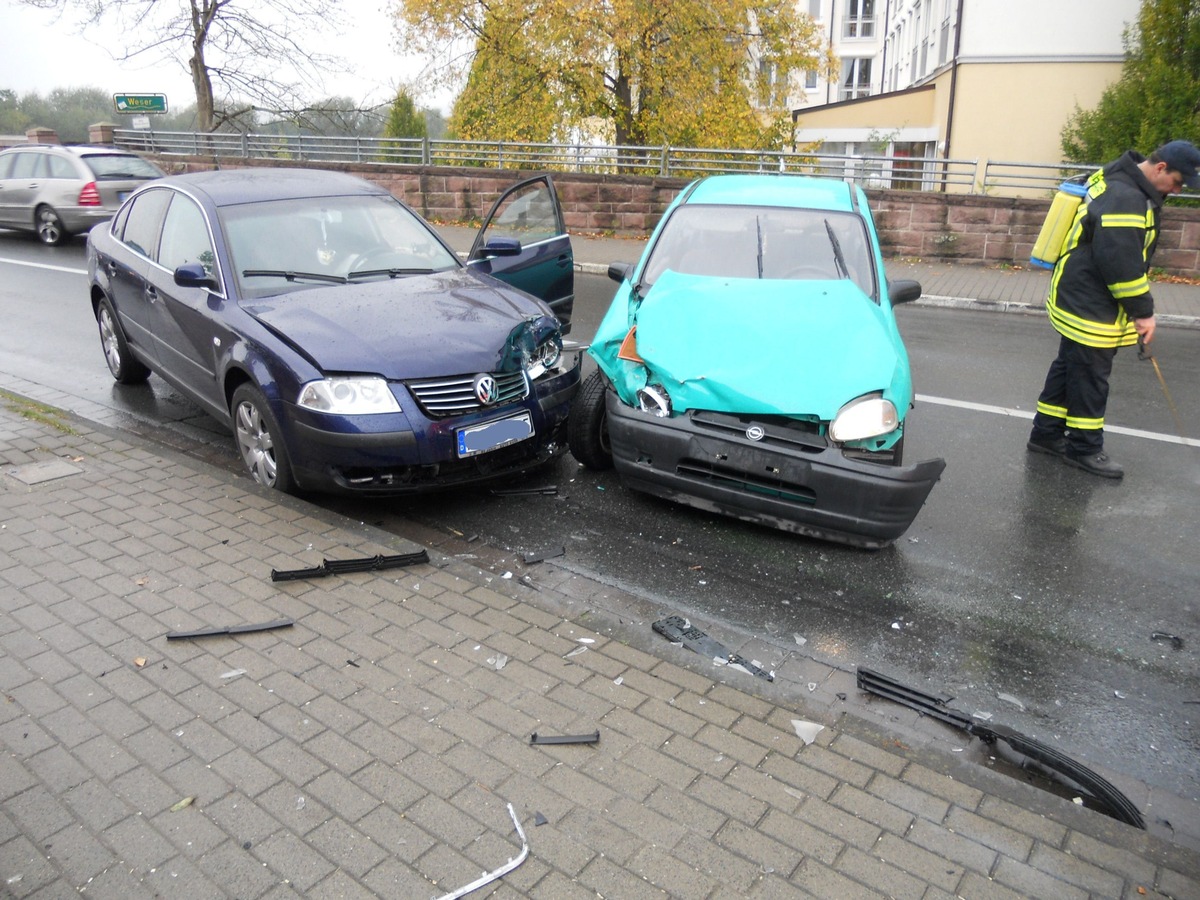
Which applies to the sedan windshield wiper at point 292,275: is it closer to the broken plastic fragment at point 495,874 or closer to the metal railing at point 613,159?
the broken plastic fragment at point 495,874

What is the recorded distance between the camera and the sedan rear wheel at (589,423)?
5781 mm

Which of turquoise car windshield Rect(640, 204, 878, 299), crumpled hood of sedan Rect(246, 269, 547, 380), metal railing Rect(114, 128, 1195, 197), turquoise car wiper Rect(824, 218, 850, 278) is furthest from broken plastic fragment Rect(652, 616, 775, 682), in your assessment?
metal railing Rect(114, 128, 1195, 197)

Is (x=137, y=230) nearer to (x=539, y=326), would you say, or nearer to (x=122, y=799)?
(x=539, y=326)

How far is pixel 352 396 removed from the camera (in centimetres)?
488

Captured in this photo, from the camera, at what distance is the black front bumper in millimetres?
4562

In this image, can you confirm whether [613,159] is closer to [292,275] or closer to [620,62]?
[620,62]

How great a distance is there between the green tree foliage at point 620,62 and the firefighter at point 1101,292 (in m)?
19.0

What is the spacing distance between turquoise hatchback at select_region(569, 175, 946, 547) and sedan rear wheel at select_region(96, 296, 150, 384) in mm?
4002

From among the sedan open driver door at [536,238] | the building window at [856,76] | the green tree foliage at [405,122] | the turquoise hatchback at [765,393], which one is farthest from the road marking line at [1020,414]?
the building window at [856,76]

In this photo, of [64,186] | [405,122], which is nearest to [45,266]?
[64,186]

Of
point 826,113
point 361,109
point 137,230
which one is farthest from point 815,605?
point 826,113

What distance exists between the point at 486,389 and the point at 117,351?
13.7 feet

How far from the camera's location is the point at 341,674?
3580 mm

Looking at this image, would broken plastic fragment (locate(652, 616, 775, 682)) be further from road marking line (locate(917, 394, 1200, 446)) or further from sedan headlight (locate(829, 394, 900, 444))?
road marking line (locate(917, 394, 1200, 446))
